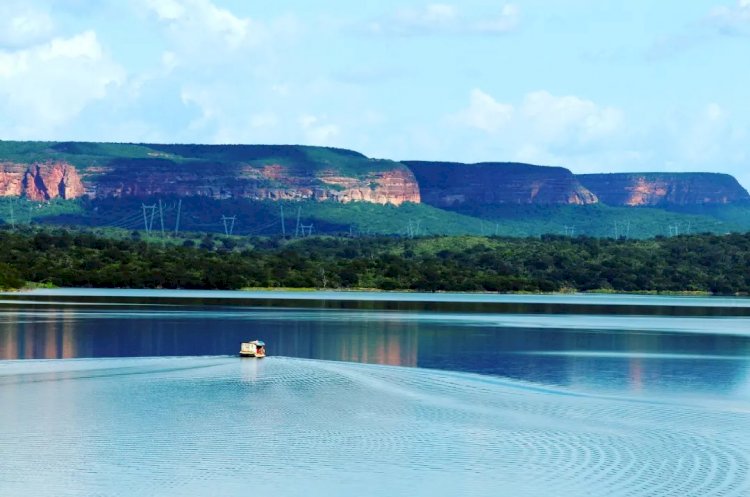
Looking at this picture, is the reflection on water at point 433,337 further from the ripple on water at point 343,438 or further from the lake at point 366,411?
the ripple on water at point 343,438

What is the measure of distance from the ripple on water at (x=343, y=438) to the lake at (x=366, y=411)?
7 centimetres

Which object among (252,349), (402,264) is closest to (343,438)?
(252,349)

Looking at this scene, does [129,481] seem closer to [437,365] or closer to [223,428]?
[223,428]

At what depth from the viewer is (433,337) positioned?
6262 centimetres

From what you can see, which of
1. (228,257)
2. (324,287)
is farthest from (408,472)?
(228,257)

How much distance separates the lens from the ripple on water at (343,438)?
24.1 meters

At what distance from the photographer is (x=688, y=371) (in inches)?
1861

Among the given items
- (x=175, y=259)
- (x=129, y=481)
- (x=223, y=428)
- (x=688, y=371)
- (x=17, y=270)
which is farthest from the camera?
(x=175, y=259)

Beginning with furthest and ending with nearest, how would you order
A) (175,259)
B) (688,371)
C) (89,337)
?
(175,259) → (89,337) → (688,371)

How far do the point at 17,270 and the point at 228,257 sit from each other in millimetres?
31307

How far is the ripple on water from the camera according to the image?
24.1 m

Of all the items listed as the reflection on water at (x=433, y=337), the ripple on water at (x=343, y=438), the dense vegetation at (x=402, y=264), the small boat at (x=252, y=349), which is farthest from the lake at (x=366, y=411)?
the dense vegetation at (x=402, y=264)

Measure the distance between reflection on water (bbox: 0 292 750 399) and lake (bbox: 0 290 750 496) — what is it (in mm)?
217

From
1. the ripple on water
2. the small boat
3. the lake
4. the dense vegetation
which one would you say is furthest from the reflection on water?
the dense vegetation
